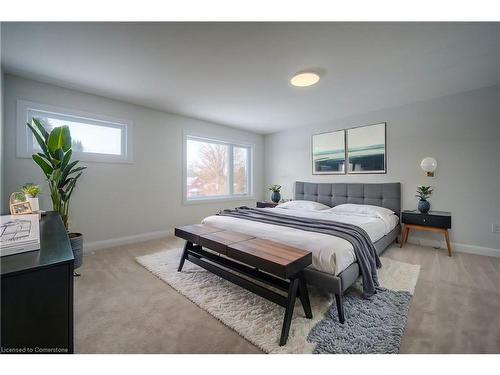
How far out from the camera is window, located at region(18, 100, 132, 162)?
106 inches

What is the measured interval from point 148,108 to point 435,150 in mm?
4753

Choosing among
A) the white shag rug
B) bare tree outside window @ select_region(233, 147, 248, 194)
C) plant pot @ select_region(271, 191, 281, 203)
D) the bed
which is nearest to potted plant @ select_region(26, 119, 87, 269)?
the white shag rug

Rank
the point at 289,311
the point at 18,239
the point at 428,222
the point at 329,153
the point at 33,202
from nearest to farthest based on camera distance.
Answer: the point at 18,239 < the point at 289,311 < the point at 33,202 < the point at 428,222 < the point at 329,153

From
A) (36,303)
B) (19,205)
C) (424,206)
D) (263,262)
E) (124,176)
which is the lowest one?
(263,262)

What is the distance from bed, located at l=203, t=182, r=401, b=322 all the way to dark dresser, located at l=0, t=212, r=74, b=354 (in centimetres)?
158

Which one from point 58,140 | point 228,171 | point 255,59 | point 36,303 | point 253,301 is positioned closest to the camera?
point 36,303

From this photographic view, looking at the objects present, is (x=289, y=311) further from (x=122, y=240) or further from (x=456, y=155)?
(x=456, y=155)

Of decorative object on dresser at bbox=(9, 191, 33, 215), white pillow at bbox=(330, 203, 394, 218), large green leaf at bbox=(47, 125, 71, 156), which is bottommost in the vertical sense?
white pillow at bbox=(330, 203, 394, 218)

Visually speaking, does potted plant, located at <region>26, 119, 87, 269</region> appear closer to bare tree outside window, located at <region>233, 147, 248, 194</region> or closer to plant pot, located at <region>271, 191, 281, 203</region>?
bare tree outside window, located at <region>233, 147, 248, 194</region>

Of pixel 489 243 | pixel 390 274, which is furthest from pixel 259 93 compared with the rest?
pixel 489 243

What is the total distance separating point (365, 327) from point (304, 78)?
2500mm

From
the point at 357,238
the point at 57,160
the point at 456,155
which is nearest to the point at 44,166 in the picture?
the point at 57,160

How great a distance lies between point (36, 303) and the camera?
30.1 inches
